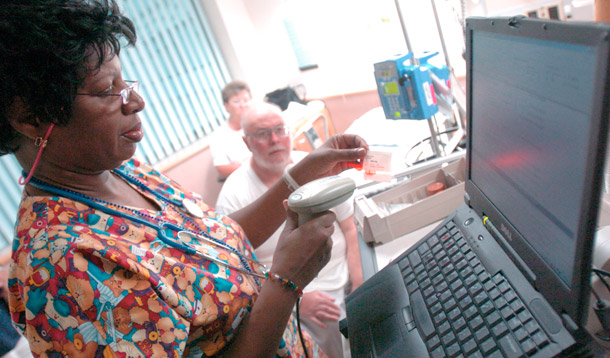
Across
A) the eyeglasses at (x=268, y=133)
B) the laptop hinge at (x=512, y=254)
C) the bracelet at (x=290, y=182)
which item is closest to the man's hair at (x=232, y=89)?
the eyeglasses at (x=268, y=133)

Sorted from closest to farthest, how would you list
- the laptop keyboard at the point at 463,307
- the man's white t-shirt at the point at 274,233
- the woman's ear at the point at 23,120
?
the laptop keyboard at the point at 463,307 → the woman's ear at the point at 23,120 → the man's white t-shirt at the point at 274,233

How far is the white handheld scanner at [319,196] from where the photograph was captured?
0.78 metres

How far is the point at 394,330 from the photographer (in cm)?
70

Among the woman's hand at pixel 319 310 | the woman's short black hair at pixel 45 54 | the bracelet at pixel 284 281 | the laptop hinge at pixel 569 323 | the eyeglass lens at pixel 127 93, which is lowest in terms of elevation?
the woman's hand at pixel 319 310

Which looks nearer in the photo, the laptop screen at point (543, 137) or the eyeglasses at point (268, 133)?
the laptop screen at point (543, 137)

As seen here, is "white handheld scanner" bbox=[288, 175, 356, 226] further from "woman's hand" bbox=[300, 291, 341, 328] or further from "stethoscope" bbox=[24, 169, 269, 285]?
"woman's hand" bbox=[300, 291, 341, 328]

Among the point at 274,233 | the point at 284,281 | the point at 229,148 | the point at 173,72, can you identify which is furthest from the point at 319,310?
the point at 173,72

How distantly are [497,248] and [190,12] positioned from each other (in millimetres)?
3806

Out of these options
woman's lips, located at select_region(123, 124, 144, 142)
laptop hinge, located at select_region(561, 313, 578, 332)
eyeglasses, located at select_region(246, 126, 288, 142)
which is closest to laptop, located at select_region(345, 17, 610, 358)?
laptop hinge, located at select_region(561, 313, 578, 332)

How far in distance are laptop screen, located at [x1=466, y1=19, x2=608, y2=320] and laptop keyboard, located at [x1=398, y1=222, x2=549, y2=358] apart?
0.18 ft

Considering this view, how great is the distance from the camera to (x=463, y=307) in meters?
0.62

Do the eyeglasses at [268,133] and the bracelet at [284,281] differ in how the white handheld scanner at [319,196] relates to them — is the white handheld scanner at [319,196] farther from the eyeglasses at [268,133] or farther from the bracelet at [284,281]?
the eyeglasses at [268,133]

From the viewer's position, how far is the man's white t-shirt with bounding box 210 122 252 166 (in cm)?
328

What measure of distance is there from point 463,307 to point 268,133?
1.41 meters
